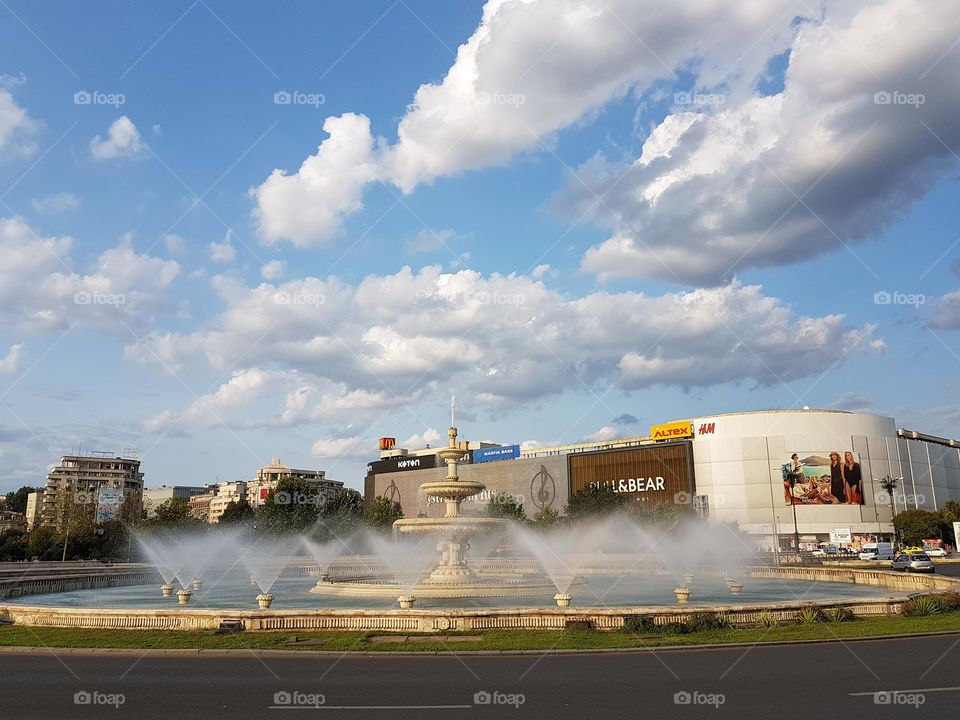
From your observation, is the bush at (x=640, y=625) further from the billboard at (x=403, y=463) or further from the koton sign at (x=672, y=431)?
the billboard at (x=403, y=463)

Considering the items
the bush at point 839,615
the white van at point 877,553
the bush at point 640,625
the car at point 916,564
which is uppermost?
the bush at point 640,625

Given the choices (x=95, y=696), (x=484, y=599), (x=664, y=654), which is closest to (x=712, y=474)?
(x=484, y=599)

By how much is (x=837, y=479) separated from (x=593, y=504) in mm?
45358

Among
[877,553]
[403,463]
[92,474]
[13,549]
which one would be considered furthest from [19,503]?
[877,553]

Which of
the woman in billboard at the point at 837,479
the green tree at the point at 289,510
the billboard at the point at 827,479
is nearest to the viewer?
the green tree at the point at 289,510

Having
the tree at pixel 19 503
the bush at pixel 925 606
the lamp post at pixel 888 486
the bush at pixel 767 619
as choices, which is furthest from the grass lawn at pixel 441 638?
the tree at pixel 19 503

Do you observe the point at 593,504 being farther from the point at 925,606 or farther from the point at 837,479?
the point at 925,606

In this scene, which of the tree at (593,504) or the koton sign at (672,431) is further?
the koton sign at (672,431)

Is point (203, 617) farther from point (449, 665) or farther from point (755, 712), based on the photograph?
point (755, 712)

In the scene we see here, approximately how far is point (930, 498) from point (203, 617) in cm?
13304

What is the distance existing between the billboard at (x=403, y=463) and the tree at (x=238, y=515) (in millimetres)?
47603

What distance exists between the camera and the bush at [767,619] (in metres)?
18.3

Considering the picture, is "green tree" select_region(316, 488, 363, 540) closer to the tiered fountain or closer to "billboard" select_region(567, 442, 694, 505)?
"billboard" select_region(567, 442, 694, 505)

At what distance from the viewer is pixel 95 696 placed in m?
11.1
